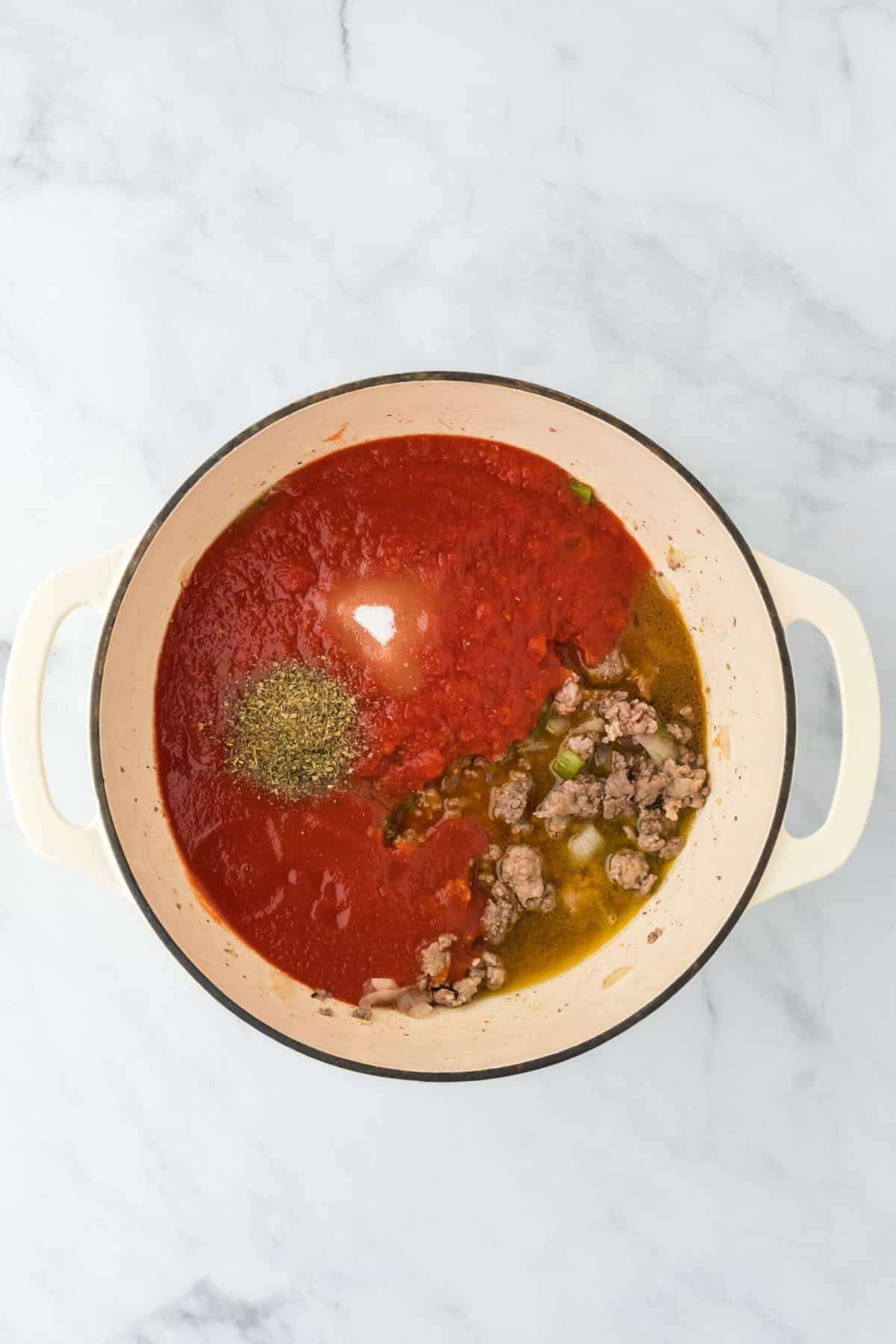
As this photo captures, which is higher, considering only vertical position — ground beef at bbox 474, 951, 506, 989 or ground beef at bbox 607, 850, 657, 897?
ground beef at bbox 607, 850, 657, 897

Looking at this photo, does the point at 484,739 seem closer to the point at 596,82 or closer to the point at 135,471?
the point at 135,471

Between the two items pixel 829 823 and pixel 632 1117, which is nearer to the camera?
pixel 829 823

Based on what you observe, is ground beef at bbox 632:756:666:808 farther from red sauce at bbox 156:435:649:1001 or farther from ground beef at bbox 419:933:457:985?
ground beef at bbox 419:933:457:985

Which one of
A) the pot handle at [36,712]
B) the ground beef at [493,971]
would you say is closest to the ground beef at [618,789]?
the ground beef at [493,971]

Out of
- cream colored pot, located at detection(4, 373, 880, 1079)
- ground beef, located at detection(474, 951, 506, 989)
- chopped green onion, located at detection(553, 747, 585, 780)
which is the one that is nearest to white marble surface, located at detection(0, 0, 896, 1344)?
cream colored pot, located at detection(4, 373, 880, 1079)

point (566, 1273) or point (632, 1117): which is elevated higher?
point (632, 1117)

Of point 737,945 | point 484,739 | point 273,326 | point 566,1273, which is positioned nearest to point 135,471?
point 273,326

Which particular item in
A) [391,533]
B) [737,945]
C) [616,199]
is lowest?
[737,945]
